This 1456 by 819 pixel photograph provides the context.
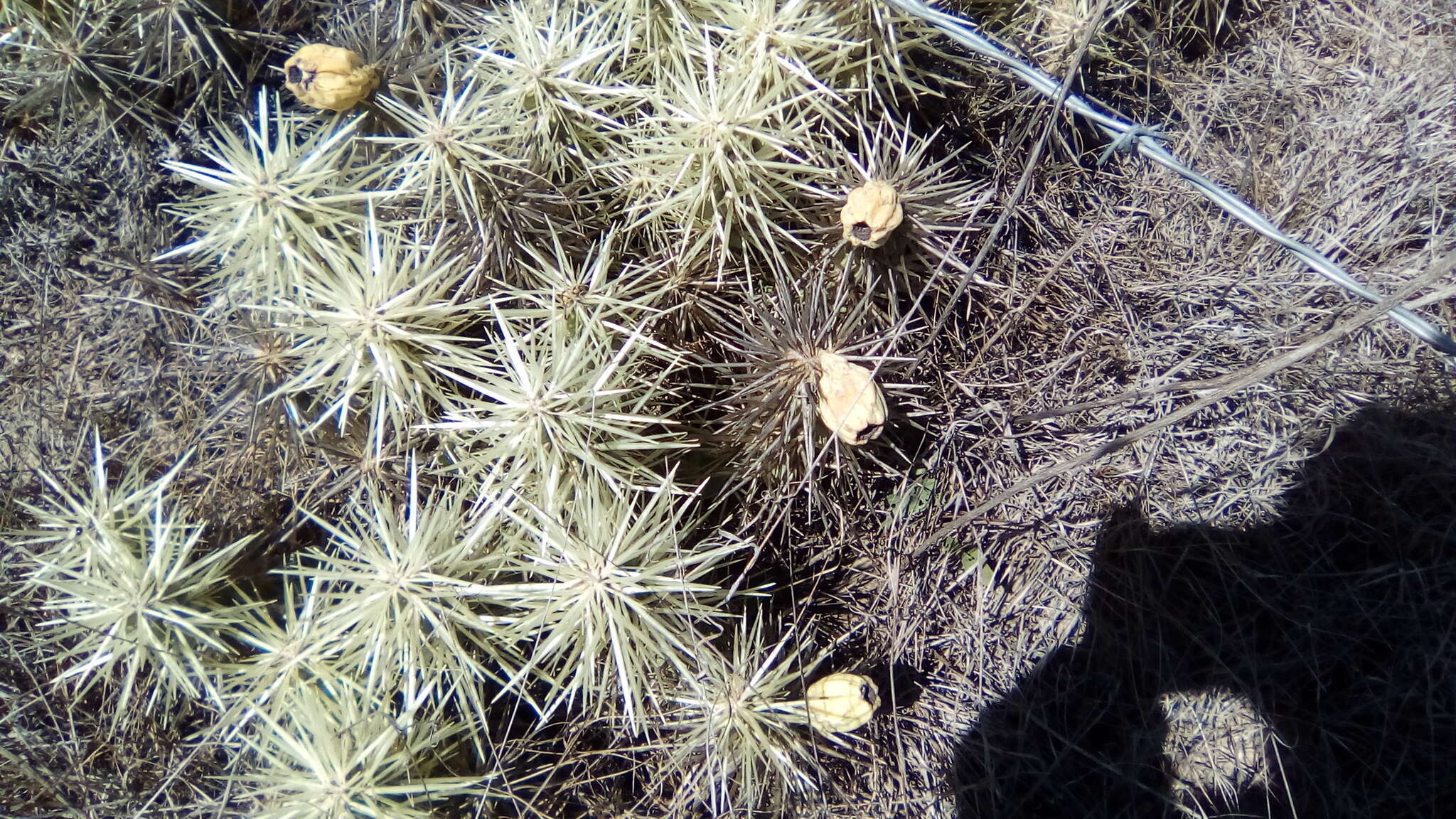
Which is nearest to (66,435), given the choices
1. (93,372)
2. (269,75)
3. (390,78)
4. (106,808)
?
(93,372)

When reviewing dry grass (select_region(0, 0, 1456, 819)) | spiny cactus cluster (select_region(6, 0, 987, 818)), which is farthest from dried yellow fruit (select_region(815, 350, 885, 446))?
dry grass (select_region(0, 0, 1456, 819))

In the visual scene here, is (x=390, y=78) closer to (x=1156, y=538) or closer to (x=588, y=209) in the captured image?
(x=588, y=209)

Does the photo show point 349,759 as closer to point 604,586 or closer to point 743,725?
point 604,586

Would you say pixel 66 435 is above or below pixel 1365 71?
below

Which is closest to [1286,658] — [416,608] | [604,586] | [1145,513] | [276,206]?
[1145,513]

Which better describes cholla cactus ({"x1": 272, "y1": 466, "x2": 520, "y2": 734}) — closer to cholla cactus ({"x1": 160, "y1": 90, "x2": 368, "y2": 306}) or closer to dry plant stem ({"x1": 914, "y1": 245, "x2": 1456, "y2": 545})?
cholla cactus ({"x1": 160, "y1": 90, "x2": 368, "y2": 306})

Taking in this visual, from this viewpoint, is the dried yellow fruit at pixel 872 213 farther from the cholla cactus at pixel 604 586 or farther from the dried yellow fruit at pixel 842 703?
the dried yellow fruit at pixel 842 703

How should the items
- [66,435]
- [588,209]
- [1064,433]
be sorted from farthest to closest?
[66,435], [1064,433], [588,209]
